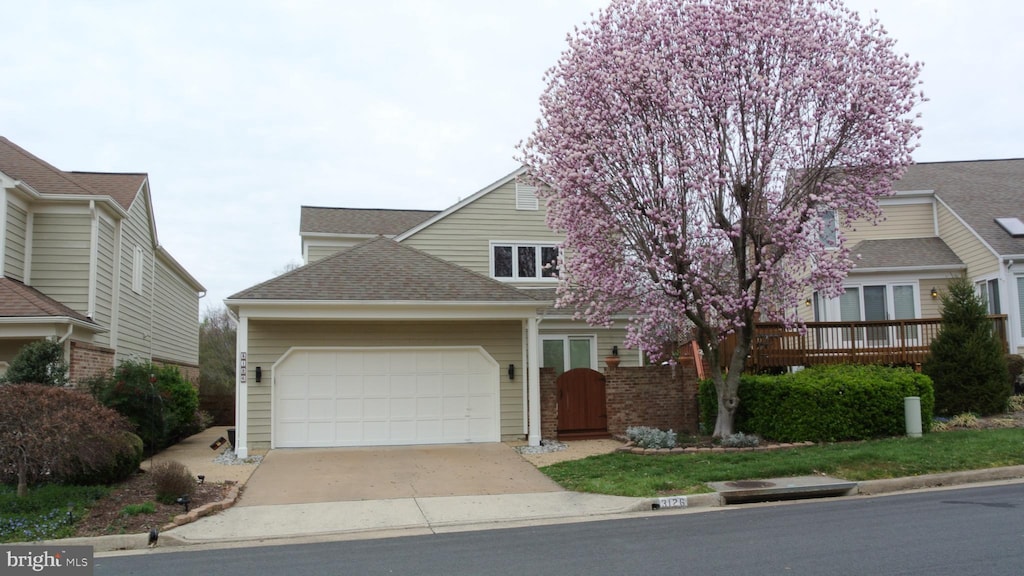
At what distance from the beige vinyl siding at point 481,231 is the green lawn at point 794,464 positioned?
9759mm

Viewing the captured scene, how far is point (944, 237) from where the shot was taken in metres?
22.2

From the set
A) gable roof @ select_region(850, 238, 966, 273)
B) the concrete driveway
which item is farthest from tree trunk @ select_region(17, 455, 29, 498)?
gable roof @ select_region(850, 238, 966, 273)

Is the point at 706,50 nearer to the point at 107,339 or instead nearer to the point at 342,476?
the point at 342,476

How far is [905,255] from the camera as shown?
70.6 ft

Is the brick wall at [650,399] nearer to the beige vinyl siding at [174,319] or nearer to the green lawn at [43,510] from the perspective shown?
the green lawn at [43,510]

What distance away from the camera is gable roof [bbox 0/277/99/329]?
13.8 m

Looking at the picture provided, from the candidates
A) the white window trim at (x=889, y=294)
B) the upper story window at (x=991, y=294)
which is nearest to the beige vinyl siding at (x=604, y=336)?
the white window trim at (x=889, y=294)

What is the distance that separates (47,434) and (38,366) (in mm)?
3320

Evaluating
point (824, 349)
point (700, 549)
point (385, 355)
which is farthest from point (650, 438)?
point (700, 549)

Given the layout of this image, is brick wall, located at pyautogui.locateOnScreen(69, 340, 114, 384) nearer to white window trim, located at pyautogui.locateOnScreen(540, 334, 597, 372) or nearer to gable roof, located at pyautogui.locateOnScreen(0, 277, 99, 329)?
gable roof, located at pyautogui.locateOnScreen(0, 277, 99, 329)

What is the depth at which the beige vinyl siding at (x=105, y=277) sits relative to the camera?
53.8 feet

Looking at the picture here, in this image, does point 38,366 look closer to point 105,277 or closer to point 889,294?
point 105,277

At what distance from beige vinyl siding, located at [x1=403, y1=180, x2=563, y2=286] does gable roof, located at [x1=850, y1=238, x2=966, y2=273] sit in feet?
28.7

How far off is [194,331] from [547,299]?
1814cm
